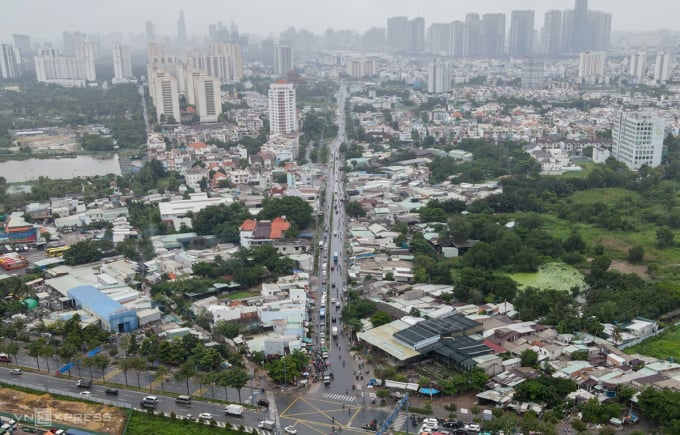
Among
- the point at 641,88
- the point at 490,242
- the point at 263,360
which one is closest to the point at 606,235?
the point at 490,242

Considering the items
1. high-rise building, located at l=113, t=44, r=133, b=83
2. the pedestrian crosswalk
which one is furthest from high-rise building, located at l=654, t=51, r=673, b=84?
the pedestrian crosswalk

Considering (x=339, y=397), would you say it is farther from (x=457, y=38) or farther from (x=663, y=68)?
(x=457, y=38)

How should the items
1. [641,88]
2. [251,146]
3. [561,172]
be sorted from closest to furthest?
[561,172], [251,146], [641,88]

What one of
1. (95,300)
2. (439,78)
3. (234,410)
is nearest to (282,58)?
(439,78)

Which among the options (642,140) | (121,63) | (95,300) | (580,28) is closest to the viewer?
(95,300)

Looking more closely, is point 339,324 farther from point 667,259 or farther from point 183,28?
point 183,28
